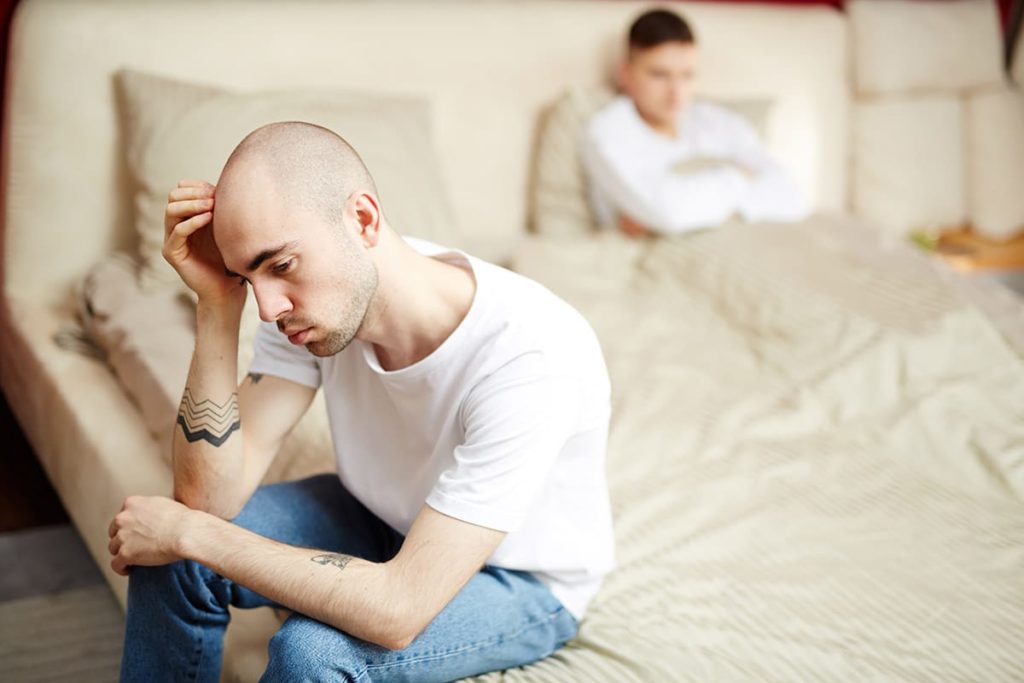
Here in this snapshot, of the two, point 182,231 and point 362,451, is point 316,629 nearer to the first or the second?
point 362,451

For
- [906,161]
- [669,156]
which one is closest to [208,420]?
[669,156]

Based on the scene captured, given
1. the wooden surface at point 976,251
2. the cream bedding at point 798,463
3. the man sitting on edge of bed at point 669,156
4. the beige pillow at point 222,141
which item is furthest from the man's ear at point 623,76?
the wooden surface at point 976,251

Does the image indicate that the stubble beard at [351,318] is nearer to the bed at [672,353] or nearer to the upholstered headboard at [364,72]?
the bed at [672,353]

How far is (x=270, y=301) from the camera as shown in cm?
112

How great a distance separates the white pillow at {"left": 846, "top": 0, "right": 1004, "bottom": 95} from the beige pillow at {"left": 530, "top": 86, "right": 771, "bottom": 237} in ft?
3.16

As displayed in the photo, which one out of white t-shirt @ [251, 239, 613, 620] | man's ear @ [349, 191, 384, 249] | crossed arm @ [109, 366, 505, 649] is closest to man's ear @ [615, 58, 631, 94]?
white t-shirt @ [251, 239, 613, 620]

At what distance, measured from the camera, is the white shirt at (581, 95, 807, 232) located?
2395 mm

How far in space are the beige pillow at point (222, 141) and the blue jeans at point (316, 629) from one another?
80 cm

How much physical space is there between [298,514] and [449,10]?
1.48m

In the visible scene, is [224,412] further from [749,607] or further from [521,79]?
[521,79]

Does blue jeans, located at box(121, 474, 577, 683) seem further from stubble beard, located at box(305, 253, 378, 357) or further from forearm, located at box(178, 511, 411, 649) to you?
stubble beard, located at box(305, 253, 378, 357)

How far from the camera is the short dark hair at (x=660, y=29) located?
8.13ft

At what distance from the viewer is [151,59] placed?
6.95 ft

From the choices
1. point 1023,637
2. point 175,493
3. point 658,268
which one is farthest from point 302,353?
point 658,268
